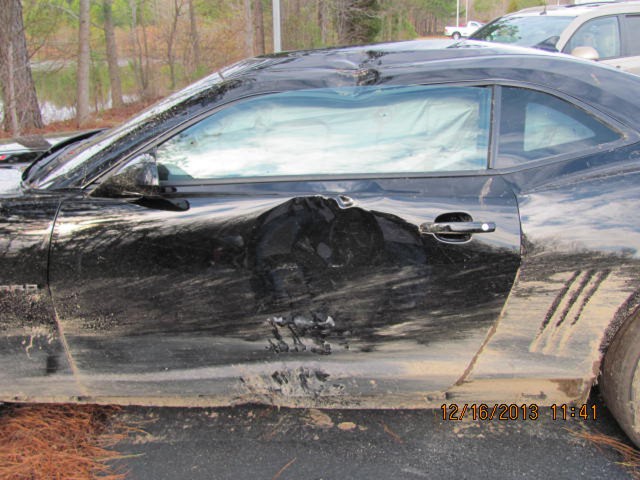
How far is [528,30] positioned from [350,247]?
6.24m

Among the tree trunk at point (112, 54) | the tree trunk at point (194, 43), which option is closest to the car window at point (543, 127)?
the tree trunk at point (112, 54)

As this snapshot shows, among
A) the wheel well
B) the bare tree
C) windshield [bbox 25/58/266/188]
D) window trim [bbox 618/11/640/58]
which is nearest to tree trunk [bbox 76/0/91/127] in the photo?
the bare tree

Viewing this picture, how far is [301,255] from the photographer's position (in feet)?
6.40

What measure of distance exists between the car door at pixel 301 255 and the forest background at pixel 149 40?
1250 cm

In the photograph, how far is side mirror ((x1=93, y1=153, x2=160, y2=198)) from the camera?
6.59 feet

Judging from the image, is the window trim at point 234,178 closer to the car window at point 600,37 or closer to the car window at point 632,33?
the car window at point 600,37

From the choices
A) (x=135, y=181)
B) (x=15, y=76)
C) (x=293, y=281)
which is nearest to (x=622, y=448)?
(x=293, y=281)

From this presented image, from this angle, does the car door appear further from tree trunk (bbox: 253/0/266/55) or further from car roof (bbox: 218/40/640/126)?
tree trunk (bbox: 253/0/266/55)

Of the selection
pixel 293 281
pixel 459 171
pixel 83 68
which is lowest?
pixel 293 281

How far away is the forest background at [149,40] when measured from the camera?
14367 millimetres

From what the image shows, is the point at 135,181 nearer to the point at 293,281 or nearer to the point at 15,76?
the point at 293,281

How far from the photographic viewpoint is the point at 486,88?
6.70 feet

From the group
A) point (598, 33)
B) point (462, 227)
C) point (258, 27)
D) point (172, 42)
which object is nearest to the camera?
point (462, 227)

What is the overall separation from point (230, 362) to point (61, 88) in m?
18.4
